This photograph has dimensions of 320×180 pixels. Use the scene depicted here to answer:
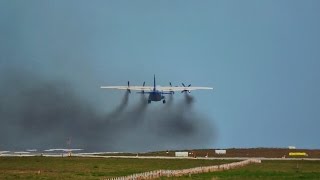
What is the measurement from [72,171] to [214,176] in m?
27.3

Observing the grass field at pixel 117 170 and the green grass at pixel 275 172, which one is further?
the grass field at pixel 117 170

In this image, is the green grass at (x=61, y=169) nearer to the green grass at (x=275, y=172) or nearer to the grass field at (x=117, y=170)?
the grass field at (x=117, y=170)

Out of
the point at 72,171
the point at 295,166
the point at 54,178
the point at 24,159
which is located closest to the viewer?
the point at 54,178

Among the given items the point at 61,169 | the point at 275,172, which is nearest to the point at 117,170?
the point at 61,169

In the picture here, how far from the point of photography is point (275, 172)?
128 m

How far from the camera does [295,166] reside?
148750 mm

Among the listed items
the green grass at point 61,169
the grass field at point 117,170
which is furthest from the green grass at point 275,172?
the green grass at point 61,169

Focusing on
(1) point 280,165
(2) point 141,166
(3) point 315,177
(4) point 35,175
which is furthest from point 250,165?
(4) point 35,175

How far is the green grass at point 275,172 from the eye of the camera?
116250mm

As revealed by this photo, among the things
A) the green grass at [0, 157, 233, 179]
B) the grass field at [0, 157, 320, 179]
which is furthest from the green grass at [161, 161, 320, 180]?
the green grass at [0, 157, 233, 179]

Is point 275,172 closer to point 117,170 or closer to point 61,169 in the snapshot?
point 117,170

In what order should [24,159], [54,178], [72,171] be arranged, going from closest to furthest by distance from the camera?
[54,178] → [72,171] → [24,159]

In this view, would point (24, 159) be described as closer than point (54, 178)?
No

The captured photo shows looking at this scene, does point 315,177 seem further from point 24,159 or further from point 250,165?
point 24,159
